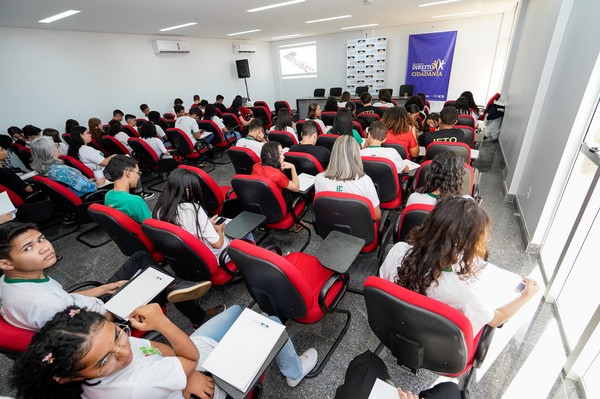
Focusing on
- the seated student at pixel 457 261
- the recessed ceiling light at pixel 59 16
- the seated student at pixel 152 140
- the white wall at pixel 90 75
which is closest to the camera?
the seated student at pixel 457 261

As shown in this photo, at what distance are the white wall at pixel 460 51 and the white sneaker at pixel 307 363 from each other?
33.8 feet

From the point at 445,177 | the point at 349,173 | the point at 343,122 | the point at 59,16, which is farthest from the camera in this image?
the point at 59,16

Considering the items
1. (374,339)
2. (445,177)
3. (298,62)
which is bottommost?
(374,339)

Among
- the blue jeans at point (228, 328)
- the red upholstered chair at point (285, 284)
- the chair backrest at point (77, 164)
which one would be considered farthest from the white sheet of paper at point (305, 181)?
the chair backrest at point (77, 164)

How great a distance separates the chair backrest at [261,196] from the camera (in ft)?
7.68

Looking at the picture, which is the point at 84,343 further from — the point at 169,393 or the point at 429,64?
the point at 429,64

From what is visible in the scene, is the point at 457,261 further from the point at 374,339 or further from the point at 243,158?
the point at 243,158

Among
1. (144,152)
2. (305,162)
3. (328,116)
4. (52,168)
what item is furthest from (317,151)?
(52,168)

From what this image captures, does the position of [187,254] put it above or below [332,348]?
above

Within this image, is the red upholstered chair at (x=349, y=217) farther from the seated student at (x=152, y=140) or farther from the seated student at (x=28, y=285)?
the seated student at (x=152, y=140)

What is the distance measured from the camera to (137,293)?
145 cm

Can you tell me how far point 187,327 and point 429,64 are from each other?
1051 cm

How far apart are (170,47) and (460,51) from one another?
933cm

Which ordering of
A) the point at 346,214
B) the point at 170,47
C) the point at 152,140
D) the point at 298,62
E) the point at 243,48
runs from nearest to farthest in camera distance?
the point at 346,214 → the point at 152,140 → the point at 170,47 → the point at 243,48 → the point at 298,62
